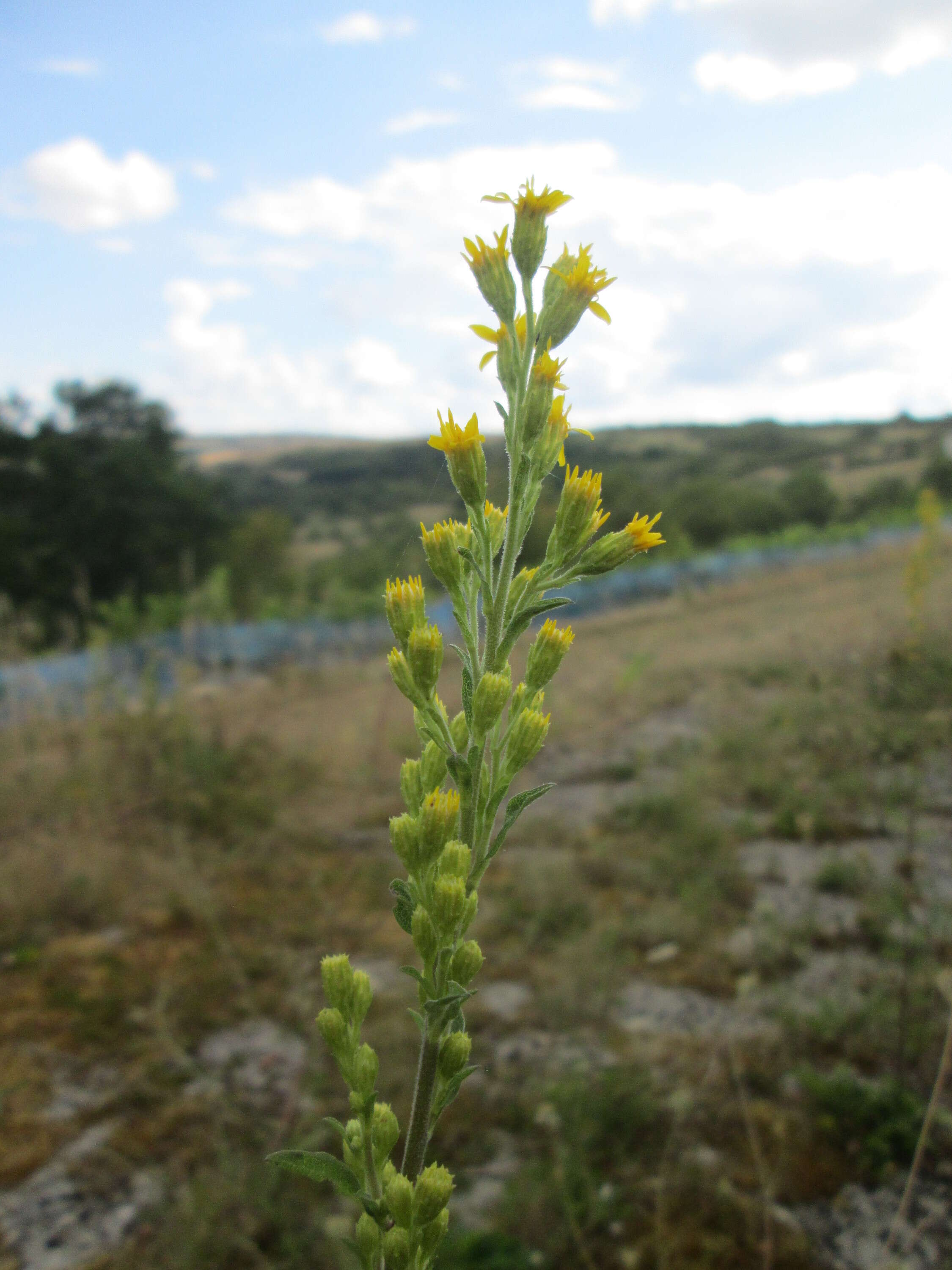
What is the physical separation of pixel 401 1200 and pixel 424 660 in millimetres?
678

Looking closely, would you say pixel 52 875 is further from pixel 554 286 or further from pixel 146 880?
pixel 554 286

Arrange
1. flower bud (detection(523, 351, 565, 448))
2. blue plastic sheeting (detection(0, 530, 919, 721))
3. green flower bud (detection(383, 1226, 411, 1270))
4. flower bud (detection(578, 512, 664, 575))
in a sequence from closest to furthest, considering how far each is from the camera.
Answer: green flower bud (detection(383, 1226, 411, 1270)) < flower bud (detection(523, 351, 565, 448)) < flower bud (detection(578, 512, 664, 575)) < blue plastic sheeting (detection(0, 530, 919, 721))

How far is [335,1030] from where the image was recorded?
1119 mm

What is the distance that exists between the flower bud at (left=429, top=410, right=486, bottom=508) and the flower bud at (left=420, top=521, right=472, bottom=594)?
4 centimetres

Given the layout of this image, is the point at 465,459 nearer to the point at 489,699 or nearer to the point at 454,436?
the point at 454,436

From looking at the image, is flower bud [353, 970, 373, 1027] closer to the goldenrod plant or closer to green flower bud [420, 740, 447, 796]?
the goldenrod plant

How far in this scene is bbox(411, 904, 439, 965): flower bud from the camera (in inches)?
41.0

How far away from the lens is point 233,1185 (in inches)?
110

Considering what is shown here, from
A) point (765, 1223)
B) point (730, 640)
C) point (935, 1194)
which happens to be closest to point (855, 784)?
point (935, 1194)

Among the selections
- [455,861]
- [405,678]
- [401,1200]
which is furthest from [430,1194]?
[405,678]

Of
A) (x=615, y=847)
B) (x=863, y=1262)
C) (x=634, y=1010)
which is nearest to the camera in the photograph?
(x=863, y=1262)

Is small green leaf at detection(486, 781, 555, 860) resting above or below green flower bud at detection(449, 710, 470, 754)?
below

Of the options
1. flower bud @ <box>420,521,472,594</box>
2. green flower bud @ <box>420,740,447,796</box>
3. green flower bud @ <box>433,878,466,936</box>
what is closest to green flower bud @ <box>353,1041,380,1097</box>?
green flower bud @ <box>433,878,466,936</box>

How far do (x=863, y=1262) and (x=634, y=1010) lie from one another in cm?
143
